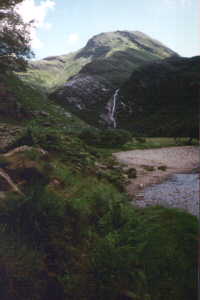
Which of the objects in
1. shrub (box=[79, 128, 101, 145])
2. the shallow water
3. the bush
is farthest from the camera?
the bush

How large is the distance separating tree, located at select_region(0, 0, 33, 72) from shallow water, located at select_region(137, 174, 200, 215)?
955 centimetres

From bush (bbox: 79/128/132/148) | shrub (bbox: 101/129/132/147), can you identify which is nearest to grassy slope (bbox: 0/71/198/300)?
bush (bbox: 79/128/132/148)

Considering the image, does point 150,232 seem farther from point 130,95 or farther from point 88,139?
point 130,95

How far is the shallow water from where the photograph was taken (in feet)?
15.4

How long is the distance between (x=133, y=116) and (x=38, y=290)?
48933 millimetres

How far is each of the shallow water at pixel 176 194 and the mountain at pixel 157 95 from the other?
111 ft

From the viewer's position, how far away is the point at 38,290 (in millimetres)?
2176

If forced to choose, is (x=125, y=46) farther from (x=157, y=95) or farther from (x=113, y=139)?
(x=113, y=139)

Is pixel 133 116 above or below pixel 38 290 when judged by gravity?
above

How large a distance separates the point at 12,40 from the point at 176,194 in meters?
10.2

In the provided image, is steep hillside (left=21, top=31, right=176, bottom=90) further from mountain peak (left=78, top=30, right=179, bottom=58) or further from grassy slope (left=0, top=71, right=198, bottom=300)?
grassy slope (left=0, top=71, right=198, bottom=300)

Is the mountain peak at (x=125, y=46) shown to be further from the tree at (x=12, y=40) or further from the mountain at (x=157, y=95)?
the tree at (x=12, y=40)

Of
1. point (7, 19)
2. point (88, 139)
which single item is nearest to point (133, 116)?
point (88, 139)

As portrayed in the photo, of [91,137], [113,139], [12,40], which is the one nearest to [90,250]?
[12,40]
